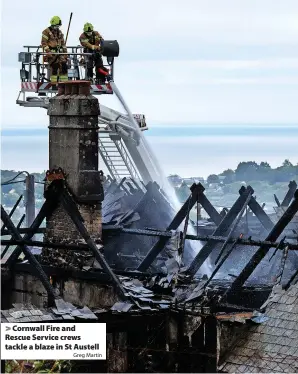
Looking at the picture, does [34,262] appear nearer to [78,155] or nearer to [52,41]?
[78,155]

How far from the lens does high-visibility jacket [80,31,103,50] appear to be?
39.0m

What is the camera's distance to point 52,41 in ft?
127

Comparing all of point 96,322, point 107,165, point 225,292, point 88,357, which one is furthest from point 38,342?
point 107,165

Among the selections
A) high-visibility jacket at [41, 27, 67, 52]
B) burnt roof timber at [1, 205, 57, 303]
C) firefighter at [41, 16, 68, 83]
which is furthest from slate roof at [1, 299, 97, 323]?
high-visibility jacket at [41, 27, 67, 52]

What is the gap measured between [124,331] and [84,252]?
3.95 metres

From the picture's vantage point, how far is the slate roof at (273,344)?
28734 millimetres

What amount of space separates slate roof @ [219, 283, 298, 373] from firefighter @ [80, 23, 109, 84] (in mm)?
10407

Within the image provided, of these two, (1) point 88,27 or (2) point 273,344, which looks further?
(1) point 88,27

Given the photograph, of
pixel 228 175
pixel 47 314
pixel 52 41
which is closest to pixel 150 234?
pixel 47 314

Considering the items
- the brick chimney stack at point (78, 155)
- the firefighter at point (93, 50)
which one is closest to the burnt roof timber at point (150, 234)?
the brick chimney stack at point (78, 155)

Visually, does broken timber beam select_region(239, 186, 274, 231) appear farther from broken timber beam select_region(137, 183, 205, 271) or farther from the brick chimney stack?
the brick chimney stack

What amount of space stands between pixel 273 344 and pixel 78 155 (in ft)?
28.2

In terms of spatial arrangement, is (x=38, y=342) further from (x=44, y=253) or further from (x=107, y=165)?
(x=107, y=165)

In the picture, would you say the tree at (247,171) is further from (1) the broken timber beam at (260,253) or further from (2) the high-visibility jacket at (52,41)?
(1) the broken timber beam at (260,253)
